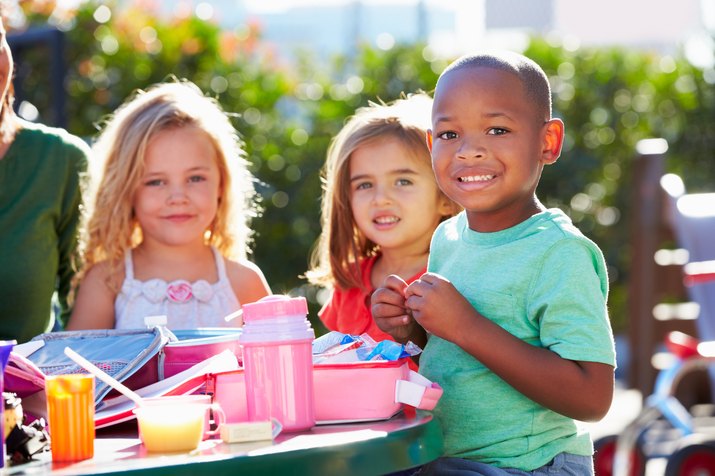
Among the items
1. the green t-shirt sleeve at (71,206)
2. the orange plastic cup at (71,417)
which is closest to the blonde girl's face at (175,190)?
the green t-shirt sleeve at (71,206)

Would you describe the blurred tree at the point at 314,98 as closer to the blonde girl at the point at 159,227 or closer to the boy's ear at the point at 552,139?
the blonde girl at the point at 159,227

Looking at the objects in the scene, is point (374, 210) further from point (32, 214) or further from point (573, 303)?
point (573, 303)

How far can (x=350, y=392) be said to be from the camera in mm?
1982

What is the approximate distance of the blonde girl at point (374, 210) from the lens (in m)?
3.32

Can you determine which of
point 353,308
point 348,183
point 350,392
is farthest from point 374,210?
point 350,392

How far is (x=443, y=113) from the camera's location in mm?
2295

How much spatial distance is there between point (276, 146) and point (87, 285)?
15.2 feet

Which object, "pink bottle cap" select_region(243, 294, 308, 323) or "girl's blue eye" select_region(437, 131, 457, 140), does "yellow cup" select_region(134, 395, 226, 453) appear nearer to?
"pink bottle cap" select_region(243, 294, 308, 323)

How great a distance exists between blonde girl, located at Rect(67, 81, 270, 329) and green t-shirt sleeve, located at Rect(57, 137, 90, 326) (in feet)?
0.23

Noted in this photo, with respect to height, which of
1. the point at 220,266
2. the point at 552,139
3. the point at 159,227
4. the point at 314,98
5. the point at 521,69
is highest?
the point at 314,98

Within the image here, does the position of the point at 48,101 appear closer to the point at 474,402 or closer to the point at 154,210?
the point at 154,210

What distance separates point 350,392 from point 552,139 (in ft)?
2.34

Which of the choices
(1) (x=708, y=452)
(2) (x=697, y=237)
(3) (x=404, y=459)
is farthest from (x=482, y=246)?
(2) (x=697, y=237)

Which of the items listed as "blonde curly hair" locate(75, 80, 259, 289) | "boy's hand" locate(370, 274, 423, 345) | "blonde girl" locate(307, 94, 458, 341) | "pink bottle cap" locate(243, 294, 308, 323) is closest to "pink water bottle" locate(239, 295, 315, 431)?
"pink bottle cap" locate(243, 294, 308, 323)
